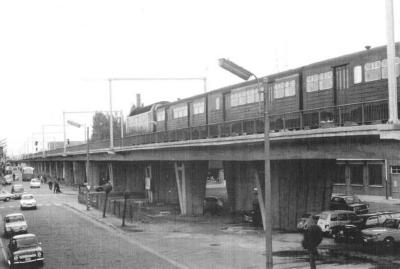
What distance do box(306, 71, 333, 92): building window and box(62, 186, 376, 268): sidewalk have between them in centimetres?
789

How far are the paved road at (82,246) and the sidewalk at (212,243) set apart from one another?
102 cm

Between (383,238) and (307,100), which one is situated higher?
(307,100)

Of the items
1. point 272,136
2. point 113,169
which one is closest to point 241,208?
point 272,136

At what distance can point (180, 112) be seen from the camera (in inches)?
1833

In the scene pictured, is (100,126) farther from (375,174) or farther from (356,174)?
(375,174)

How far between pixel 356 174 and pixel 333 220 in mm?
36900

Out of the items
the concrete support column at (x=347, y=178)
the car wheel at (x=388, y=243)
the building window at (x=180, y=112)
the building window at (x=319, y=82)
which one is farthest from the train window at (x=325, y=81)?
the concrete support column at (x=347, y=178)

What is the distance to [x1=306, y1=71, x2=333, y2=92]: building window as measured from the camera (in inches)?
1027

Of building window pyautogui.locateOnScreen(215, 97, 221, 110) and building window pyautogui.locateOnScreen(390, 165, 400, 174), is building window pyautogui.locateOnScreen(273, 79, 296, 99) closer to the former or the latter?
building window pyautogui.locateOnScreen(215, 97, 221, 110)

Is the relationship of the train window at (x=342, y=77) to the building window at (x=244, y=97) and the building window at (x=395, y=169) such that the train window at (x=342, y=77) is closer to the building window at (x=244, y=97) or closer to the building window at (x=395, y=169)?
the building window at (x=244, y=97)

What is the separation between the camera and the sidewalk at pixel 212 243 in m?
22.8

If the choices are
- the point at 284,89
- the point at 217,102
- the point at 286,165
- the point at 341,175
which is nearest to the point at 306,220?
the point at 286,165

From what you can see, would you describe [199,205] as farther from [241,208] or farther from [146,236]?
[146,236]

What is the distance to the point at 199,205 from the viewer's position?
146 ft
